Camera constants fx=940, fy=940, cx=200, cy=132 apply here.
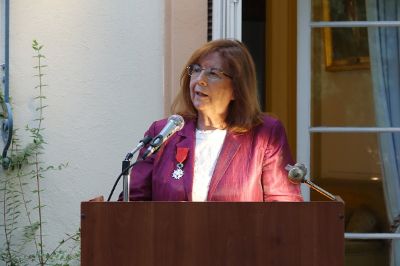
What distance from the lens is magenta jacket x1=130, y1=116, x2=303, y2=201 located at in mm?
3330

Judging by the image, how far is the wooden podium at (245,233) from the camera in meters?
2.82

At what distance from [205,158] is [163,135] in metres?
0.47

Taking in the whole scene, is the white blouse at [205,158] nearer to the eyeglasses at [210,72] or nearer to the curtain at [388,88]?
the eyeglasses at [210,72]

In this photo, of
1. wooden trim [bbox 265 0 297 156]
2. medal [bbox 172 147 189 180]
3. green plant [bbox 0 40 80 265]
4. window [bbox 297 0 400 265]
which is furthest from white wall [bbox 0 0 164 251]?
medal [bbox 172 147 189 180]

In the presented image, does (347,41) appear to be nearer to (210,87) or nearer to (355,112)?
(355,112)

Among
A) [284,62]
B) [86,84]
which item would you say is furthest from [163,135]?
[284,62]

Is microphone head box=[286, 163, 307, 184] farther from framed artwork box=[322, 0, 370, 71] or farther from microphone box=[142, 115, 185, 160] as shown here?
framed artwork box=[322, 0, 370, 71]

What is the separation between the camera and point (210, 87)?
3.41 meters

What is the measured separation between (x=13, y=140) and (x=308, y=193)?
159 cm

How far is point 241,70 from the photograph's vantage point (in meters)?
3.48

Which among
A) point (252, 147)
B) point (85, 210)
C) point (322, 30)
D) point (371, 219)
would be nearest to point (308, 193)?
point (371, 219)

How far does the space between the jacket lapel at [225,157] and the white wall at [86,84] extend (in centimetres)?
136

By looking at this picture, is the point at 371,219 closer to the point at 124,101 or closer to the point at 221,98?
the point at 124,101

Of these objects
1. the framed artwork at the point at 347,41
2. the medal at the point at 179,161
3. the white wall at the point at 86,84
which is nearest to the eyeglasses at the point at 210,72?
the medal at the point at 179,161
